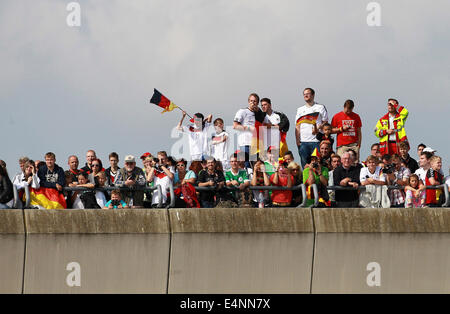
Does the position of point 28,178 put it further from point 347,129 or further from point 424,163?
point 424,163

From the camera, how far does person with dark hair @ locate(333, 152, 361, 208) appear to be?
1784 centimetres

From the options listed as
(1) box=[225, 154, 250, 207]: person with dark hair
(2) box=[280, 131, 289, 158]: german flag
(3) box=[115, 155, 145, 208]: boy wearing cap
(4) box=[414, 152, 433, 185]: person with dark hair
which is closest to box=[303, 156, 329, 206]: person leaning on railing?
(1) box=[225, 154, 250, 207]: person with dark hair

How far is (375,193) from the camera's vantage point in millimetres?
17781

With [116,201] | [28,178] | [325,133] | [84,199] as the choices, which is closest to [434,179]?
[325,133]

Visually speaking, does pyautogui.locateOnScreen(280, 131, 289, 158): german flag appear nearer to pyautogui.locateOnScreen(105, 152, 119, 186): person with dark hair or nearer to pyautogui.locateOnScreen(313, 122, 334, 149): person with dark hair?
pyautogui.locateOnScreen(313, 122, 334, 149): person with dark hair

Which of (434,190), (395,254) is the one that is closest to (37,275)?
(395,254)

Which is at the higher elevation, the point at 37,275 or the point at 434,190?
the point at 434,190

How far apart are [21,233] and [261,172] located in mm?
→ 4203

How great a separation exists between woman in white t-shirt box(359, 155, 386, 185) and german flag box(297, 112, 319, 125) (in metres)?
2.43

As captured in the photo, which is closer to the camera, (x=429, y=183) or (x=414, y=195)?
(x=414, y=195)

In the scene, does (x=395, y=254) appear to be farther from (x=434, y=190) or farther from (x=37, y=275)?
(x=37, y=275)

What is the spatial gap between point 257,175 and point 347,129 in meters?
3.91

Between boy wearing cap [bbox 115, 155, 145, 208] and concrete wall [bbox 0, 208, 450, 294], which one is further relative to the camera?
boy wearing cap [bbox 115, 155, 145, 208]

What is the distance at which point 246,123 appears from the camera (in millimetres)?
20234
